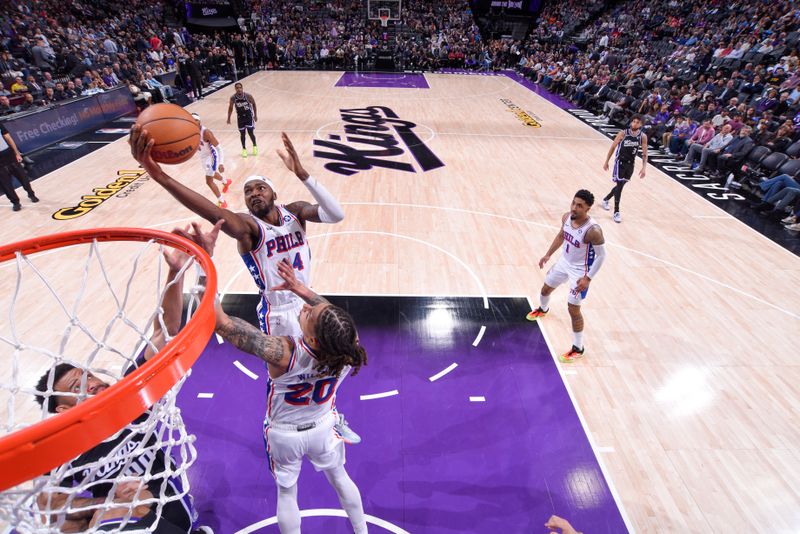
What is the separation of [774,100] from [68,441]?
1455 cm

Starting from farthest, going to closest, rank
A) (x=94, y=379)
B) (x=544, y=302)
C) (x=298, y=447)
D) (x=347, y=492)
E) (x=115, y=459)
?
(x=544, y=302)
(x=347, y=492)
(x=298, y=447)
(x=94, y=379)
(x=115, y=459)

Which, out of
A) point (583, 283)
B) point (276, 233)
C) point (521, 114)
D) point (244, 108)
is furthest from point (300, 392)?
point (521, 114)

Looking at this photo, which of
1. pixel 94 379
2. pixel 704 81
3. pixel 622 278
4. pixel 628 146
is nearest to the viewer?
pixel 94 379

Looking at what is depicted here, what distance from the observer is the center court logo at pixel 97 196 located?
734 cm

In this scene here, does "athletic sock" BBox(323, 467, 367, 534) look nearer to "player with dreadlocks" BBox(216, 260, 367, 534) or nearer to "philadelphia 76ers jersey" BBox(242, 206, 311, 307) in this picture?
"player with dreadlocks" BBox(216, 260, 367, 534)

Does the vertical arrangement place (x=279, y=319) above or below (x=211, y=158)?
above

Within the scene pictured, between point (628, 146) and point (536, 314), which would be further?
point (628, 146)

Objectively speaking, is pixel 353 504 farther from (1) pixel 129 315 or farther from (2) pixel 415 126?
(2) pixel 415 126

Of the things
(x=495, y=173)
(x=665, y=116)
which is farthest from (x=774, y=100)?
(x=495, y=173)

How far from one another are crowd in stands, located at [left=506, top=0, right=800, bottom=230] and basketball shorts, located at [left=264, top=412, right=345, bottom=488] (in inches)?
361

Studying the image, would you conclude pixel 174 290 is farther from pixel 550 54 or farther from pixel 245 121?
pixel 550 54

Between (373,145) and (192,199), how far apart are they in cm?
903

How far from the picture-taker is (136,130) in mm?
2336

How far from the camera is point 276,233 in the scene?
3.50 metres
